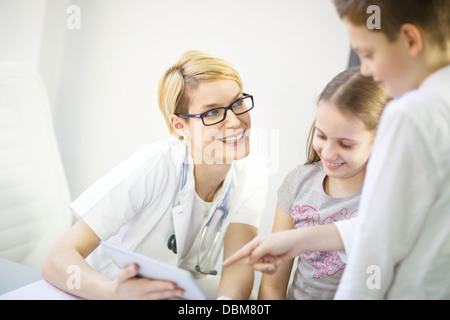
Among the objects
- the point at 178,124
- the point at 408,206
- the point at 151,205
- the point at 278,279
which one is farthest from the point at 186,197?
the point at 408,206

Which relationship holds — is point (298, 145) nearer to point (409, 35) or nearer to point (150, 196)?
point (150, 196)

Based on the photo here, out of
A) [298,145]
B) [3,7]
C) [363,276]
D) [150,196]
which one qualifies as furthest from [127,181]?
[3,7]

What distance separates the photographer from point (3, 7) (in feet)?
7.14

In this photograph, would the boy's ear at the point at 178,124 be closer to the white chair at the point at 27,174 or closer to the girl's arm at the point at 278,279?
the girl's arm at the point at 278,279

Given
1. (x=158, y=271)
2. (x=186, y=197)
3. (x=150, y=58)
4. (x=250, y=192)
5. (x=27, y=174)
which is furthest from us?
(x=150, y=58)

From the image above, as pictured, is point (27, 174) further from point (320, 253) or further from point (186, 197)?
point (320, 253)

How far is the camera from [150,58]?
7.04ft

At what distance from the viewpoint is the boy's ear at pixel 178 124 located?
1.34 m

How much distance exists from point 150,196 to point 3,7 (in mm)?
1423

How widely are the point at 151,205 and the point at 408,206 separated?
0.73 metres

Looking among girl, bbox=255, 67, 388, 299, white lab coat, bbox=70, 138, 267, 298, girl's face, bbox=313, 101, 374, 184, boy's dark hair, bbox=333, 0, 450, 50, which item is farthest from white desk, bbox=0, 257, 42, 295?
boy's dark hair, bbox=333, 0, 450, 50

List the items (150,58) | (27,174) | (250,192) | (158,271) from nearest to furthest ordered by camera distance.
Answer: (158,271), (250,192), (27,174), (150,58)

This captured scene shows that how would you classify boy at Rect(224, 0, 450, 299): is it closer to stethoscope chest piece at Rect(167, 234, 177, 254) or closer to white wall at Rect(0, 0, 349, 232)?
stethoscope chest piece at Rect(167, 234, 177, 254)

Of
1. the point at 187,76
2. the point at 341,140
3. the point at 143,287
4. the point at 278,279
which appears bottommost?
the point at 278,279
